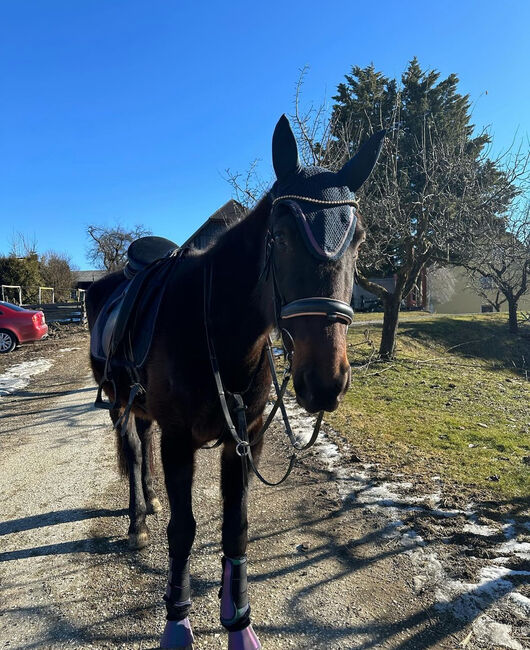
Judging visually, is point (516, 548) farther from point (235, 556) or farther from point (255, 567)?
point (235, 556)

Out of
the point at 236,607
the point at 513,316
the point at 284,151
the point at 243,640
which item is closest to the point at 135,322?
the point at 284,151

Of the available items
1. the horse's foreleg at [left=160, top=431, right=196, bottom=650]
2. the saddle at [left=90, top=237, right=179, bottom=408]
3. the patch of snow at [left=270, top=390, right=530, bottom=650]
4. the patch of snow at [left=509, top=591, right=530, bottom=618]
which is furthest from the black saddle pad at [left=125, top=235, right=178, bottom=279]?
the patch of snow at [left=509, top=591, right=530, bottom=618]

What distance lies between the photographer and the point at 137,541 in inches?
126

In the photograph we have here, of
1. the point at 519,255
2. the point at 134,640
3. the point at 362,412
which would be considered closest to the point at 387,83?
the point at 519,255

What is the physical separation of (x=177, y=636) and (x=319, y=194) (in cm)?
245

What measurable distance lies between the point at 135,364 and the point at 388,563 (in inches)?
90.9

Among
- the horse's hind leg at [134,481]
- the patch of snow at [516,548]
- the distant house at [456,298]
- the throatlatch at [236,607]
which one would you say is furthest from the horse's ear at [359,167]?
the distant house at [456,298]

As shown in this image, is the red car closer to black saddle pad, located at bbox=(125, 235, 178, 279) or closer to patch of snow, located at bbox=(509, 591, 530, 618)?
black saddle pad, located at bbox=(125, 235, 178, 279)

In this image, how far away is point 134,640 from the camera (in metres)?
2.31

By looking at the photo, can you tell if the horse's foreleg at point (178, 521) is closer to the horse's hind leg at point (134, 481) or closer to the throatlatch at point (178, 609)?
the throatlatch at point (178, 609)

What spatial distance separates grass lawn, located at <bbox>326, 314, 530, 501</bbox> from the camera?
4484mm

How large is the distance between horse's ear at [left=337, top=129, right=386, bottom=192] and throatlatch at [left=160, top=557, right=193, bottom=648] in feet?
7.50

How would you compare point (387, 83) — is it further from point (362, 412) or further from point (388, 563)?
point (388, 563)

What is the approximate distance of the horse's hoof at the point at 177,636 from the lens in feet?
7.22
